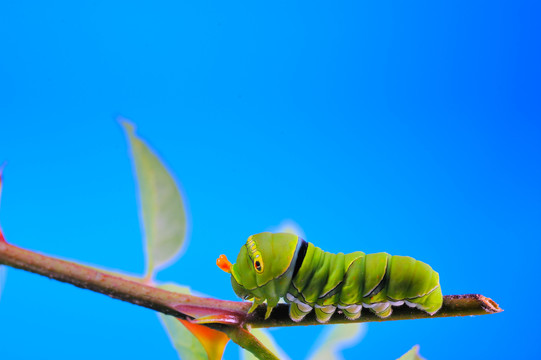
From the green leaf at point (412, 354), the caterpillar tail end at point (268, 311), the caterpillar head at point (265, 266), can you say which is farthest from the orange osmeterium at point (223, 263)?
the green leaf at point (412, 354)

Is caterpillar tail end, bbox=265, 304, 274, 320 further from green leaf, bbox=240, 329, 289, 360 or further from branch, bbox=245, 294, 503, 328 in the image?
green leaf, bbox=240, 329, 289, 360

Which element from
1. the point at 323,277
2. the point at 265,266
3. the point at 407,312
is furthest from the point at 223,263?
the point at 407,312

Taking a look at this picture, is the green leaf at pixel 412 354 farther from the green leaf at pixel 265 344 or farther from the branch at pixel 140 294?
the green leaf at pixel 265 344

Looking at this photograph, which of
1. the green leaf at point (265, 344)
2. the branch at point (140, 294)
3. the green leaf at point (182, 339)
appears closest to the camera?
the branch at point (140, 294)

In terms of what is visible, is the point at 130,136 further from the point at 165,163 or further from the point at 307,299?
the point at 307,299

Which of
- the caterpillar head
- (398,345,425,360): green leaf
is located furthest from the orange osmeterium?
(398,345,425,360): green leaf

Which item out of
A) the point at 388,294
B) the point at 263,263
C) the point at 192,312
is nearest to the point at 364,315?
the point at 388,294

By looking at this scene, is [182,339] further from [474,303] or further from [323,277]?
[474,303]
